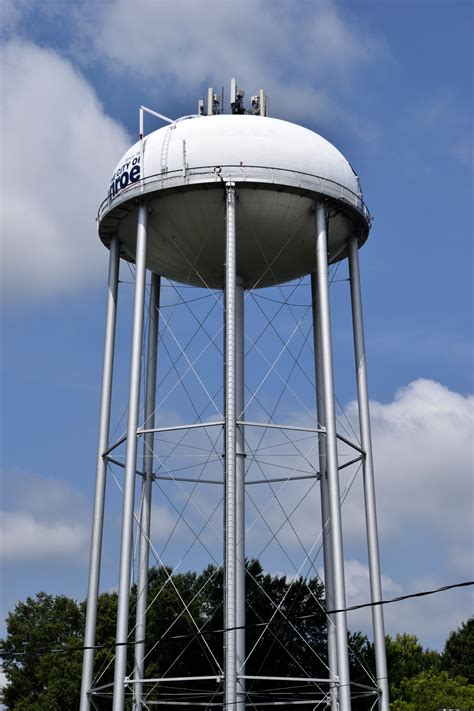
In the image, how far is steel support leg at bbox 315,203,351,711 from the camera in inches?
718

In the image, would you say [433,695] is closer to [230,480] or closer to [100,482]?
[100,482]

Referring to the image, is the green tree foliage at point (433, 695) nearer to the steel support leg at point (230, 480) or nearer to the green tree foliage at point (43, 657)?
the green tree foliage at point (43, 657)

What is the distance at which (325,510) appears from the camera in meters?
22.3

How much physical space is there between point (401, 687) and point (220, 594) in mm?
8157

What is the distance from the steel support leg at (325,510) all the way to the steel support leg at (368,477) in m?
0.86

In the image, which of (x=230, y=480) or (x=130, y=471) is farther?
(x=130, y=471)

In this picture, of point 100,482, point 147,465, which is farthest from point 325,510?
point 100,482

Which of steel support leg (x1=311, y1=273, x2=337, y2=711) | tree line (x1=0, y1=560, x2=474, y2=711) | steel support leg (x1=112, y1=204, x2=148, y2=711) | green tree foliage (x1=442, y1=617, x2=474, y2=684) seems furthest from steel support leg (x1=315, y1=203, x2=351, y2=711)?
green tree foliage (x1=442, y1=617, x2=474, y2=684)

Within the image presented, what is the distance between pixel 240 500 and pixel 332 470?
3.18 meters

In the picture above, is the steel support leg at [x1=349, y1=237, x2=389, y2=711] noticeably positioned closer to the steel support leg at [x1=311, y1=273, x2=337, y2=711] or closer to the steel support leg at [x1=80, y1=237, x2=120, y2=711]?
the steel support leg at [x1=311, y1=273, x2=337, y2=711]

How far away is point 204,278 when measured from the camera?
931 inches

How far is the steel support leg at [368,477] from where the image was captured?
20125 mm

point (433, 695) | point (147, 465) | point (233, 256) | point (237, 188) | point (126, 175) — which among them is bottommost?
point (433, 695)

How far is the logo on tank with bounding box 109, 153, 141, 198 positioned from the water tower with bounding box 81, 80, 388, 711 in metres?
0.04
